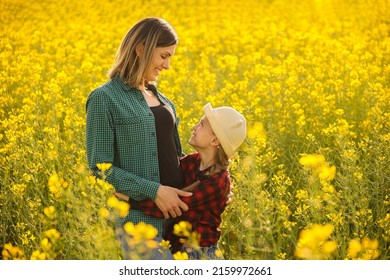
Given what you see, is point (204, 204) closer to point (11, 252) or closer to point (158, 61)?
point (158, 61)

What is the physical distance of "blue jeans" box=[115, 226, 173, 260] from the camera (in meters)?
3.00

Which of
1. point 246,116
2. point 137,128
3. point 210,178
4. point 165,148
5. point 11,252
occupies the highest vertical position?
point 137,128

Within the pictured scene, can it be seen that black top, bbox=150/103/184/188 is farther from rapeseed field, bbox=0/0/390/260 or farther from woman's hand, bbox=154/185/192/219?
rapeseed field, bbox=0/0/390/260

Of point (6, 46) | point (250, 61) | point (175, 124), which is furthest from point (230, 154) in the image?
point (6, 46)

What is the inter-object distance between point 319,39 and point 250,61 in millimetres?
1194

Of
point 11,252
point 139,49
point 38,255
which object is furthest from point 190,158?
point 11,252

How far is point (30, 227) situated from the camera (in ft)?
13.1

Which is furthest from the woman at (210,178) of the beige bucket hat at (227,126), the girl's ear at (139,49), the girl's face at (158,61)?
the girl's ear at (139,49)

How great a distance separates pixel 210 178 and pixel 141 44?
65cm

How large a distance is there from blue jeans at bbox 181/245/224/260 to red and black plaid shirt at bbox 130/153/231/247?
25 mm

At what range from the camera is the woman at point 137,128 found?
312cm

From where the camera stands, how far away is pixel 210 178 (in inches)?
125

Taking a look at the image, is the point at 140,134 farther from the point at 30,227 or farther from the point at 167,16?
the point at 167,16
